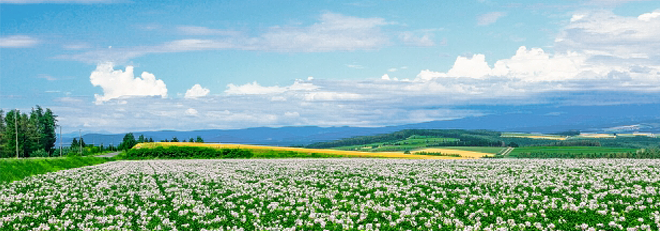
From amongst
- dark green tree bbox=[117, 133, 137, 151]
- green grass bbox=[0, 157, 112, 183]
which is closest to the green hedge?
green grass bbox=[0, 157, 112, 183]

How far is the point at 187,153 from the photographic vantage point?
6875cm

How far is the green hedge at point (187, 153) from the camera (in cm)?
6781

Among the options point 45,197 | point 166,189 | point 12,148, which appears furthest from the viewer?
point 12,148

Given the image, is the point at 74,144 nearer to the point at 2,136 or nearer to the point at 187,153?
the point at 2,136

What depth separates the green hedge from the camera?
2670 inches

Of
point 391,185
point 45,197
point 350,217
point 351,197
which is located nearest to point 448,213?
point 350,217

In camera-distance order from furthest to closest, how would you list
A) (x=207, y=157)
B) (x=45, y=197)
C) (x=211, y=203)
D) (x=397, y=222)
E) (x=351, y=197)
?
(x=207, y=157), (x=45, y=197), (x=351, y=197), (x=211, y=203), (x=397, y=222)

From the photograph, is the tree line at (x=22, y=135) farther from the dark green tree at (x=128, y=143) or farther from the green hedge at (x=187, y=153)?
the green hedge at (x=187, y=153)

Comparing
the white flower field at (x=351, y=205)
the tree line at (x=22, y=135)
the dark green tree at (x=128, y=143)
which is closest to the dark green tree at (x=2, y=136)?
the tree line at (x=22, y=135)

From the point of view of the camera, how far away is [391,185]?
23703 millimetres

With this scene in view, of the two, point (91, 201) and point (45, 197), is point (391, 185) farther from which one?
point (45, 197)

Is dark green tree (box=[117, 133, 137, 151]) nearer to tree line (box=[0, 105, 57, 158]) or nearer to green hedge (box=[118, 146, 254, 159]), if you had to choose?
tree line (box=[0, 105, 57, 158])

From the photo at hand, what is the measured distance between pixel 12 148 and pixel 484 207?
450ft

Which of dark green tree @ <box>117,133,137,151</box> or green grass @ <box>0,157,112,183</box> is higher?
dark green tree @ <box>117,133,137,151</box>
